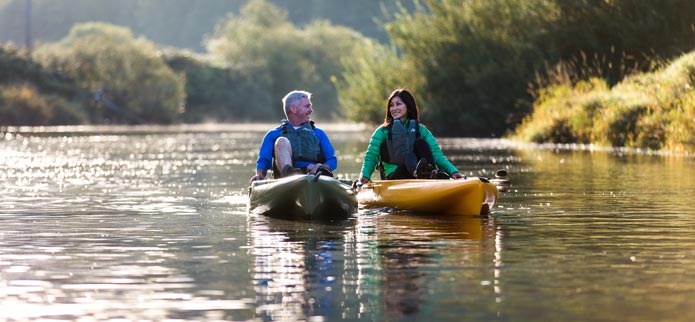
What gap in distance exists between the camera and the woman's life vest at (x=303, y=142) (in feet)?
50.3

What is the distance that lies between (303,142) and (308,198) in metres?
0.84

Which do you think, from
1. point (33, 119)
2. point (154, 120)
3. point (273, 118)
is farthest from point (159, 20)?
point (33, 119)

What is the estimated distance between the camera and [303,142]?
50.5 feet

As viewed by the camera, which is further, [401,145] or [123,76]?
[123,76]

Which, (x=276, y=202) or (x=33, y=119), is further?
(x=33, y=119)

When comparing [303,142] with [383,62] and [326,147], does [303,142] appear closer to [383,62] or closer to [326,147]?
[326,147]

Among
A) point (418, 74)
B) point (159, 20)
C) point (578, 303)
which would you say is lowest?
point (578, 303)

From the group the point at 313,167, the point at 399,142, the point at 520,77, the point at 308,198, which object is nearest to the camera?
the point at 308,198

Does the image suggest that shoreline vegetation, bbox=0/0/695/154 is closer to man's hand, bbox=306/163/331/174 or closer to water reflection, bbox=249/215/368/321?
man's hand, bbox=306/163/331/174

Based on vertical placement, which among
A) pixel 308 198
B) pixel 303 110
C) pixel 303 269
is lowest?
pixel 303 269

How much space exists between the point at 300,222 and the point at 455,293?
573 cm

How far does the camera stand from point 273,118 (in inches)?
4237

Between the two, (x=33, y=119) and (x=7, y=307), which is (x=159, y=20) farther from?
(x=7, y=307)

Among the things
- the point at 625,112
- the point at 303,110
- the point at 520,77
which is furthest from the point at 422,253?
the point at 520,77
